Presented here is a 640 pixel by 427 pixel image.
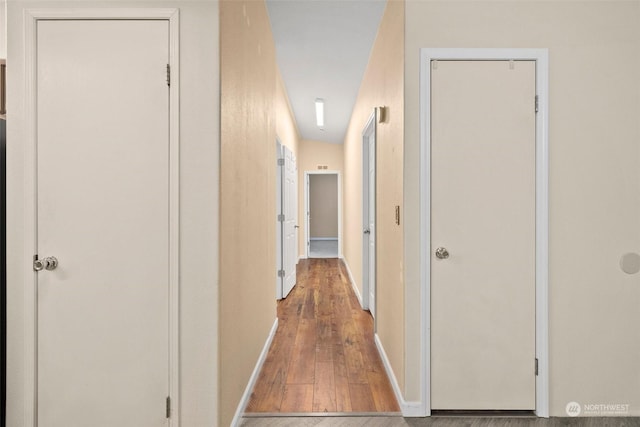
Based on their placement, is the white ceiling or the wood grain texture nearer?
the wood grain texture

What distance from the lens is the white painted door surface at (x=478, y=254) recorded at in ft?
6.66

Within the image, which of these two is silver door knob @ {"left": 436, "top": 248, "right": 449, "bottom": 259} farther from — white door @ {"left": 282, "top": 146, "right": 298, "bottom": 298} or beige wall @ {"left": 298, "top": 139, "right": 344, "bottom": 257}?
beige wall @ {"left": 298, "top": 139, "right": 344, "bottom": 257}

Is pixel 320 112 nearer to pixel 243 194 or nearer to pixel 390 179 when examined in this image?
pixel 390 179

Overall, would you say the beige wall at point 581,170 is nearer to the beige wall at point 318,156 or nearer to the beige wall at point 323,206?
the beige wall at point 318,156

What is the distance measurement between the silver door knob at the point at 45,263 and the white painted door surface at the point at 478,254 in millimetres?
1951

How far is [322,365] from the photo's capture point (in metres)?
2.69

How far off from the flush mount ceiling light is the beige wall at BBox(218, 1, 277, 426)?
2067mm

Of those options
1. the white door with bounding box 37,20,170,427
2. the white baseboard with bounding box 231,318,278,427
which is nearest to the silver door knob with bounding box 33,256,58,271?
the white door with bounding box 37,20,170,427

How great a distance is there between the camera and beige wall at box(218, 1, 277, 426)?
5.65ft

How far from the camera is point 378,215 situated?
122 inches

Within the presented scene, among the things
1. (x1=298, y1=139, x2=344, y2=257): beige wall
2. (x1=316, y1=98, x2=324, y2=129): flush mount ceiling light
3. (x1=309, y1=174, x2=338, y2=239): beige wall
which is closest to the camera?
(x1=316, y1=98, x2=324, y2=129): flush mount ceiling light

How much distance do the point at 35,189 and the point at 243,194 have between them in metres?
0.99

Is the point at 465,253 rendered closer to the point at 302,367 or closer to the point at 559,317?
the point at 559,317

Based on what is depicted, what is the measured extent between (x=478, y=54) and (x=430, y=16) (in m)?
0.35
